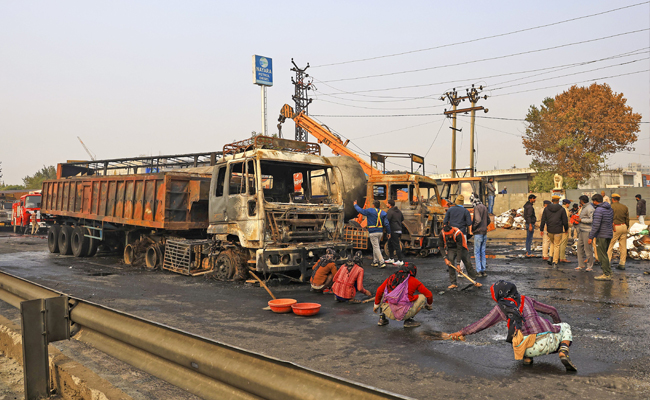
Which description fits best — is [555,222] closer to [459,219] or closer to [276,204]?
[459,219]

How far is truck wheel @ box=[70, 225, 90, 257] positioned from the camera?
15.3m

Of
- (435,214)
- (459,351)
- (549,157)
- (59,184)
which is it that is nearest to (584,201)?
(435,214)

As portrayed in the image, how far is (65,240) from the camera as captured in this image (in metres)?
16.2

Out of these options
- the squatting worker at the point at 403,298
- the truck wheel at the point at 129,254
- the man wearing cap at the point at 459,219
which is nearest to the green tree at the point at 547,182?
the man wearing cap at the point at 459,219

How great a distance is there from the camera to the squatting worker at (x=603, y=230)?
30.1 ft

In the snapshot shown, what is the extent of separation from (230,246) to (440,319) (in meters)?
5.23

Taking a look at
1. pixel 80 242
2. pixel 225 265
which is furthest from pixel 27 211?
pixel 225 265

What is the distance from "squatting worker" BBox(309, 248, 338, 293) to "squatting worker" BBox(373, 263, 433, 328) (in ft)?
7.48

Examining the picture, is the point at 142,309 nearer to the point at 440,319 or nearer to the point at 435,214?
the point at 440,319

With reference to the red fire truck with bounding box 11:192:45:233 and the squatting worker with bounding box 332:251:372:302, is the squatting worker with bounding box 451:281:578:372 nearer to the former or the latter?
the squatting worker with bounding box 332:251:372:302

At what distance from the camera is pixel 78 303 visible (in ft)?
12.4

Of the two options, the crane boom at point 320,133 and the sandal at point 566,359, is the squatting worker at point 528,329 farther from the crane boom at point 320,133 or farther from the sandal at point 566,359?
the crane boom at point 320,133

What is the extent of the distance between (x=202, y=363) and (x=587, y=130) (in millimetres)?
38532

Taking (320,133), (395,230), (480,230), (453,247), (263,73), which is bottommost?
(453,247)
